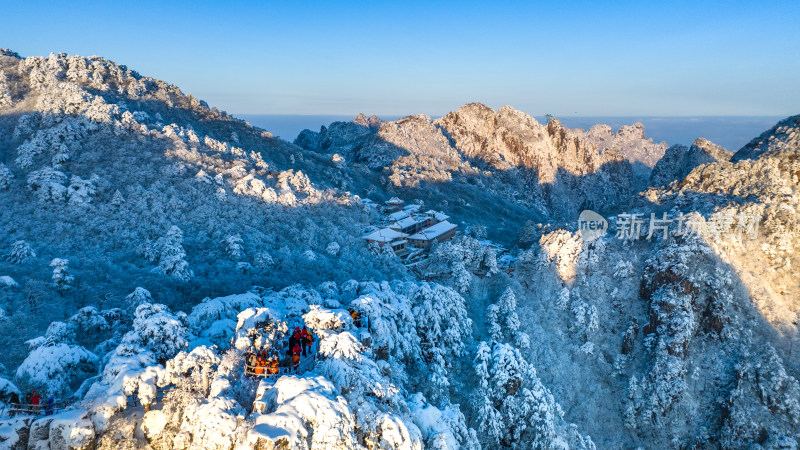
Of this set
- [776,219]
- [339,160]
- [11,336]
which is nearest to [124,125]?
[11,336]

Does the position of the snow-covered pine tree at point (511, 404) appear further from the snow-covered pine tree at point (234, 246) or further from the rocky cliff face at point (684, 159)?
the rocky cliff face at point (684, 159)

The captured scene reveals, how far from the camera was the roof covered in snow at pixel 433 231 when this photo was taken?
5206cm

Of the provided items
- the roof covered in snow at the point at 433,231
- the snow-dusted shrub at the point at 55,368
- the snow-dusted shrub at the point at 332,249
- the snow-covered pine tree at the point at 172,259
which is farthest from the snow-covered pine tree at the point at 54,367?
the roof covered in snow at the point at 433,231

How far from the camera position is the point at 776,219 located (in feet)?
129

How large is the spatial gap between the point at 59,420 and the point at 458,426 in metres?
17.3

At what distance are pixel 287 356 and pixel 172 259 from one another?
17.3 metres

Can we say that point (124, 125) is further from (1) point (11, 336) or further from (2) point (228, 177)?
(1) point (11, 336)

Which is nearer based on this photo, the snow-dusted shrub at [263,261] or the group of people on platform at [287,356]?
the group of people on platform at [287,356]

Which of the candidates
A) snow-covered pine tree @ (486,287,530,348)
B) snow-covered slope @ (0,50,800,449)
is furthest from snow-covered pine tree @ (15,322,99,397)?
snow-covered pine tree @ (486,287,530,348)

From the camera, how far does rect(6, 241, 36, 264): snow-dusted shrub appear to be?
29453mm

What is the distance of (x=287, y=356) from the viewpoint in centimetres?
1992

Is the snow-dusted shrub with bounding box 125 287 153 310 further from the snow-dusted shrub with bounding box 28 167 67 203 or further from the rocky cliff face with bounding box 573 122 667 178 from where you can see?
the rocky cliff face with bounding box 573 122 667 178

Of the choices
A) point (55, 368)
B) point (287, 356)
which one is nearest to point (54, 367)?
point (55, 368)

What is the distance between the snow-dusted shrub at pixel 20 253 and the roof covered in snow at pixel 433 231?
35.4 meters
